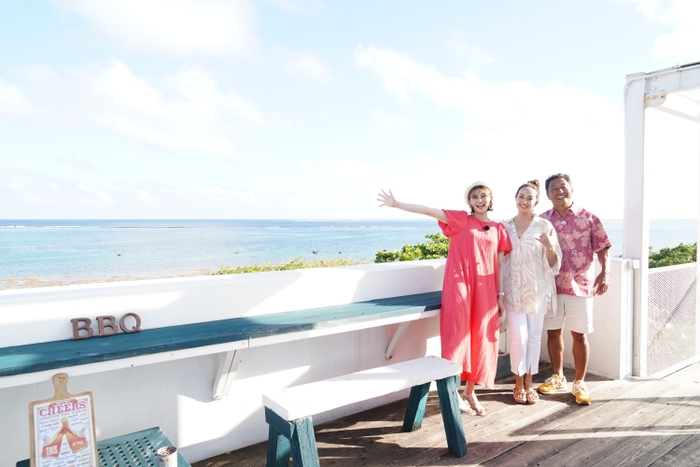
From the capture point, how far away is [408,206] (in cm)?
302

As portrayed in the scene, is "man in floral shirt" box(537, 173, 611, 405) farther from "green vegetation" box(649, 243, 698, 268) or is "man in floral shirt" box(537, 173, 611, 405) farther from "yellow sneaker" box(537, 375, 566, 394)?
"green vegetation" box(649, 243, 698, 268)

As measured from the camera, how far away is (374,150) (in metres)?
68.9

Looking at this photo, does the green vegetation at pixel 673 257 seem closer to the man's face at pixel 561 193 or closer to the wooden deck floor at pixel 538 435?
the wooden deck floor at pixel 538 435

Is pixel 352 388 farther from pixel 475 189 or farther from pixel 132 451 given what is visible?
pixel 475 189

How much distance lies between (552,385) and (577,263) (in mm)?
933

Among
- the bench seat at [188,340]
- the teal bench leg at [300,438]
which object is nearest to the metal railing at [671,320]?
the bench seat at [188,340]

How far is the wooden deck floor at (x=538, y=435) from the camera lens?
2609mm

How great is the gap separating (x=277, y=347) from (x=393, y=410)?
1.02 metres

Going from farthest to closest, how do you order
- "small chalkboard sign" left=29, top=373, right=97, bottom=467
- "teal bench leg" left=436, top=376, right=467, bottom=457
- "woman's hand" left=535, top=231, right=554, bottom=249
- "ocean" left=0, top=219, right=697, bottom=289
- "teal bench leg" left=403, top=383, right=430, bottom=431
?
1. "ocean" left=0, top=219, right=697, bottom=289
2. "woman's hand" left=535, top=231, right=554, bottom=249
3. "teal bench leg" left=403, top=383, right=430, bottom=431
4. "teal bench leg" left=436, top=376, right=467, bottom=457
5. "small chalkboard sign" left=29, top=373, right=97, bottom=467

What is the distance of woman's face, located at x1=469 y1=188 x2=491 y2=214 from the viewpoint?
3.13 m

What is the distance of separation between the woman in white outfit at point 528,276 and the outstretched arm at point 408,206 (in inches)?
22.9

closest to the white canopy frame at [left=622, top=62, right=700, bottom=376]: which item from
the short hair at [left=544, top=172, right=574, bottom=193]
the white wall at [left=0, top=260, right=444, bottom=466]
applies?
the short hair at [left=544, top=172, right=574, bottom=193]

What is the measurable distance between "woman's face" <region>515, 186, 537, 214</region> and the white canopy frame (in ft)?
3.56

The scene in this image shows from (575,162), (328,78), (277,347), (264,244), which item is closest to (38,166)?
(264,244)
